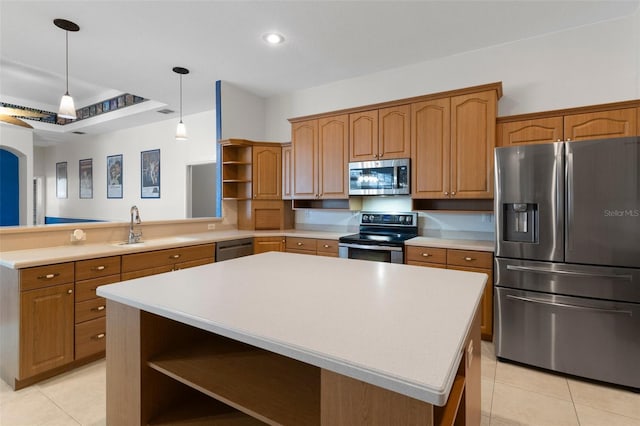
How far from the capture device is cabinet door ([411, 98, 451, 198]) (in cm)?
315

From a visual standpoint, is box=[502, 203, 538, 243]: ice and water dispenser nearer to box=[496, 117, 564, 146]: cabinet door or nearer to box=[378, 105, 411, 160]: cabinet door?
box=[496, 117, 564, 146]: cabinet door

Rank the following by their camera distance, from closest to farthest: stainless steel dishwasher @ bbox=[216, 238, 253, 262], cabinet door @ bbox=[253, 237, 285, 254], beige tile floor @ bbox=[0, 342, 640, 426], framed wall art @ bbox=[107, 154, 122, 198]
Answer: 1. beige tile floor @ bbox=[0, 342, 640, 426]
2. stainless steel dishwasher @ bbox=[216, 238, 253, 262]
3. cabinet door @ bbox=[253, 237, 285, 254]
4. framed wall art @ bbox=[107, 154, 122, 198]

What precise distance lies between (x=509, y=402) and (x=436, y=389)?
1941mm

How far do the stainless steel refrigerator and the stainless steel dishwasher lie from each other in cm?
265

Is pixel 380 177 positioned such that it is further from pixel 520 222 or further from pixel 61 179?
pixel 61 179

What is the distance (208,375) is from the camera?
119 centimetres

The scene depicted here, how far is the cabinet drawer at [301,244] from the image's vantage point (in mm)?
3760

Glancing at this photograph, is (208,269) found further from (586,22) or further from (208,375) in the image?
(586,22)

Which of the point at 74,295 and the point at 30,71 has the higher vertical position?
the point at 30,71

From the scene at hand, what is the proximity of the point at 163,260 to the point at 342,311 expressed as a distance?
2432 mm

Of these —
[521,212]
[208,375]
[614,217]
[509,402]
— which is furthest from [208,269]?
[614,217]

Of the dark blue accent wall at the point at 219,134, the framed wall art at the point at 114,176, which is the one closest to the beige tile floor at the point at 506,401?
the dark blue accent wall at the point at 219,134

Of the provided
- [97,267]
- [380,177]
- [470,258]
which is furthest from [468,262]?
[97,267]

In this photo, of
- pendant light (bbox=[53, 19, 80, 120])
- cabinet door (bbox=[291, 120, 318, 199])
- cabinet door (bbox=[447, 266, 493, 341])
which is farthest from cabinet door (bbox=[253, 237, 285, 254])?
pendant light (bbox=[53, 19, 80, 120])
